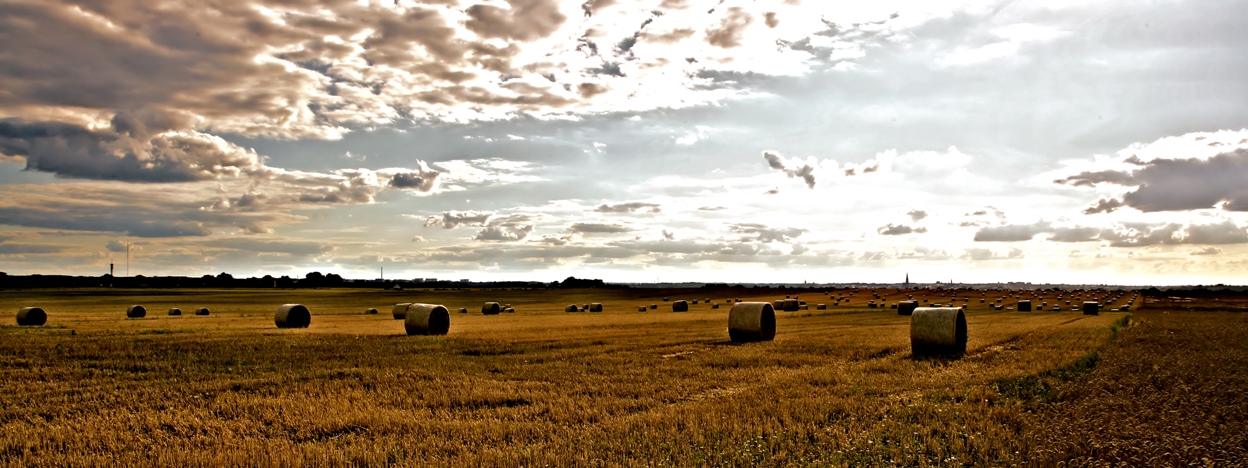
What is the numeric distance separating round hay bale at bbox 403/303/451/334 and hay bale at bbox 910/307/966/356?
684 inches

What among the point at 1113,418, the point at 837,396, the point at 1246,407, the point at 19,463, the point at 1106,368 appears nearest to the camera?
the point at 19,463

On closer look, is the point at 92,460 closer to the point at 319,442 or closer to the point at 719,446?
the point at 319,442

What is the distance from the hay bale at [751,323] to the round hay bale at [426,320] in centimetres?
1145

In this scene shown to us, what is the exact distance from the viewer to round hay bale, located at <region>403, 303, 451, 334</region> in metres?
28.2

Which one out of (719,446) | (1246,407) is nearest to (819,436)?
(719,446)

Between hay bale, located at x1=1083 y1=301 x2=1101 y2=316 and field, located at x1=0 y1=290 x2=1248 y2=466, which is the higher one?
field, located at x1=0 y1=290 x2=1248 y2=466

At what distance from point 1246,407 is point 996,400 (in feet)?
12.1

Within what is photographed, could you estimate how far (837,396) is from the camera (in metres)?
12.0

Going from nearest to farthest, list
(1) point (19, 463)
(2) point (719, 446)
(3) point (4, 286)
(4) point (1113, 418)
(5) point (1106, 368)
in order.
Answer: (1) point (19, 463) → (2) point (719, 446) → (4) point (1113, 418) → (5) point (1106, 368) → (3) point (4, 286)

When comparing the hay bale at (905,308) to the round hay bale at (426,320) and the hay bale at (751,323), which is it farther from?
the round hay bale at (426,320)

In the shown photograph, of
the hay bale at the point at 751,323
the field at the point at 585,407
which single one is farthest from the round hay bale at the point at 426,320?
the hay bale at the point at 751,323

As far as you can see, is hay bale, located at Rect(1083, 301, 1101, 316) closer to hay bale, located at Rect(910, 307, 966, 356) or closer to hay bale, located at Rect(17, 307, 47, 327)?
hay bale, located at Rect(910, 307, 966, 356)

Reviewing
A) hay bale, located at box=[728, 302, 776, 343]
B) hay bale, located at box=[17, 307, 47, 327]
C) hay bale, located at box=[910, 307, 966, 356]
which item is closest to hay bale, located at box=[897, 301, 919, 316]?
hay bale, located at box=[728, 302, 776, 343]

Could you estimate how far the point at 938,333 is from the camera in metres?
20.3
